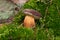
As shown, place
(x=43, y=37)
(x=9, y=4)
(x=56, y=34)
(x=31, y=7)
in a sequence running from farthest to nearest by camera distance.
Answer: (x=9, y=4) → (x=31, y=7) → (x=56, y=34) → (x=43, y=37)

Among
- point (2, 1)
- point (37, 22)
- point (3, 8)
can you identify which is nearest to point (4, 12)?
point (3, 8)

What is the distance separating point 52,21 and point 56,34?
26 centimetres

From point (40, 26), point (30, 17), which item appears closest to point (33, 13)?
point (30, 17)

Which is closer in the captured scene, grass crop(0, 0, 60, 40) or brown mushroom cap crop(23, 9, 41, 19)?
grass crop(0, 0, 60, 40)

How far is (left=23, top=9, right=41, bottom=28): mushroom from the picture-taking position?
11.8ft

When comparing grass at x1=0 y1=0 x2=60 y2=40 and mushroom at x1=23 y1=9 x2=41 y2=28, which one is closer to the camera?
grass at x1=0 y1=0 x2=60 y2=40

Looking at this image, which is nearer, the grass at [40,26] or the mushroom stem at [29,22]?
the grass at [40,26]

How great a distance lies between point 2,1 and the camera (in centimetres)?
435

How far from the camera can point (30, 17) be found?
370 centimetres

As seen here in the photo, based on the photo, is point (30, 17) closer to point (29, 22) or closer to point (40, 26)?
point (29, 22)

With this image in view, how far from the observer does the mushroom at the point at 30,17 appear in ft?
11.8

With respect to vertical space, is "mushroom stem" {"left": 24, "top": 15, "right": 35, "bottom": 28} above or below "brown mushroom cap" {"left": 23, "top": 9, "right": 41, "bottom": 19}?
below

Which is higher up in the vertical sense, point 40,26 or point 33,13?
point 33,13

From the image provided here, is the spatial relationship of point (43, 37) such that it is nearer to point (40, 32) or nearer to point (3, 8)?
point (40, 32)
